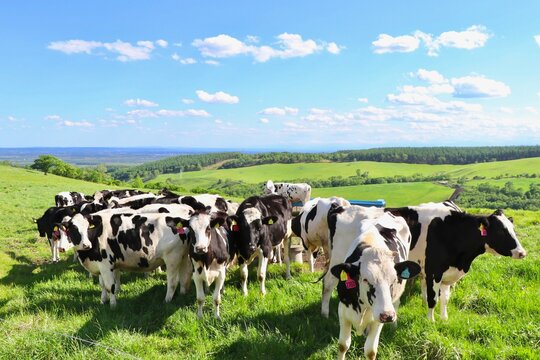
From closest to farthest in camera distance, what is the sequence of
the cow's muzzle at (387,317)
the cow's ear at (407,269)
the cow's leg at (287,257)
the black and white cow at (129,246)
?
1. the cow's muzzle at (387,317)
2. the cow's ear at (407,269)
3. the black and white cow at (129,246)
4. the cow's leg at (287,257)

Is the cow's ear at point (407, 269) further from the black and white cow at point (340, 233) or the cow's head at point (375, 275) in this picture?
the black and white cow at point (340, 233)

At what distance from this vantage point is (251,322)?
670 cm

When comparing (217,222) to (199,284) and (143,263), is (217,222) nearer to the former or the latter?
(199,284)

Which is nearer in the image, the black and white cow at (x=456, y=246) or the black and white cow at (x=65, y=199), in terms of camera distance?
the black and white cow at (x=456, y=246)

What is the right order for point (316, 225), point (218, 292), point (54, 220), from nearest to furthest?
point (218, 292) < point (316, 225) < point (54, 220)

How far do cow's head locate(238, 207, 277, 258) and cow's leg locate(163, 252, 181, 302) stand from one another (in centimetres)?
139

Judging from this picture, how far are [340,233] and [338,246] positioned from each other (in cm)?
23

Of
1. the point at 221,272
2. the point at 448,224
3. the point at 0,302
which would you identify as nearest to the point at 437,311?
the point at 448,224

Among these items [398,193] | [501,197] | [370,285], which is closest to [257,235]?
[370,285]

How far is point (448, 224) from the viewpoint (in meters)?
7.02

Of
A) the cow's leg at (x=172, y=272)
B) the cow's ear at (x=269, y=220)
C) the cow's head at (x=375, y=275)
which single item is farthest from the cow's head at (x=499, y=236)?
the cow's leg at (x=172, y=272)

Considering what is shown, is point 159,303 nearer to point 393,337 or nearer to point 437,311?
point 393,337

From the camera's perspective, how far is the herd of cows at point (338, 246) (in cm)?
493

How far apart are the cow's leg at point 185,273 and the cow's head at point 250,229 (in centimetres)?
118
